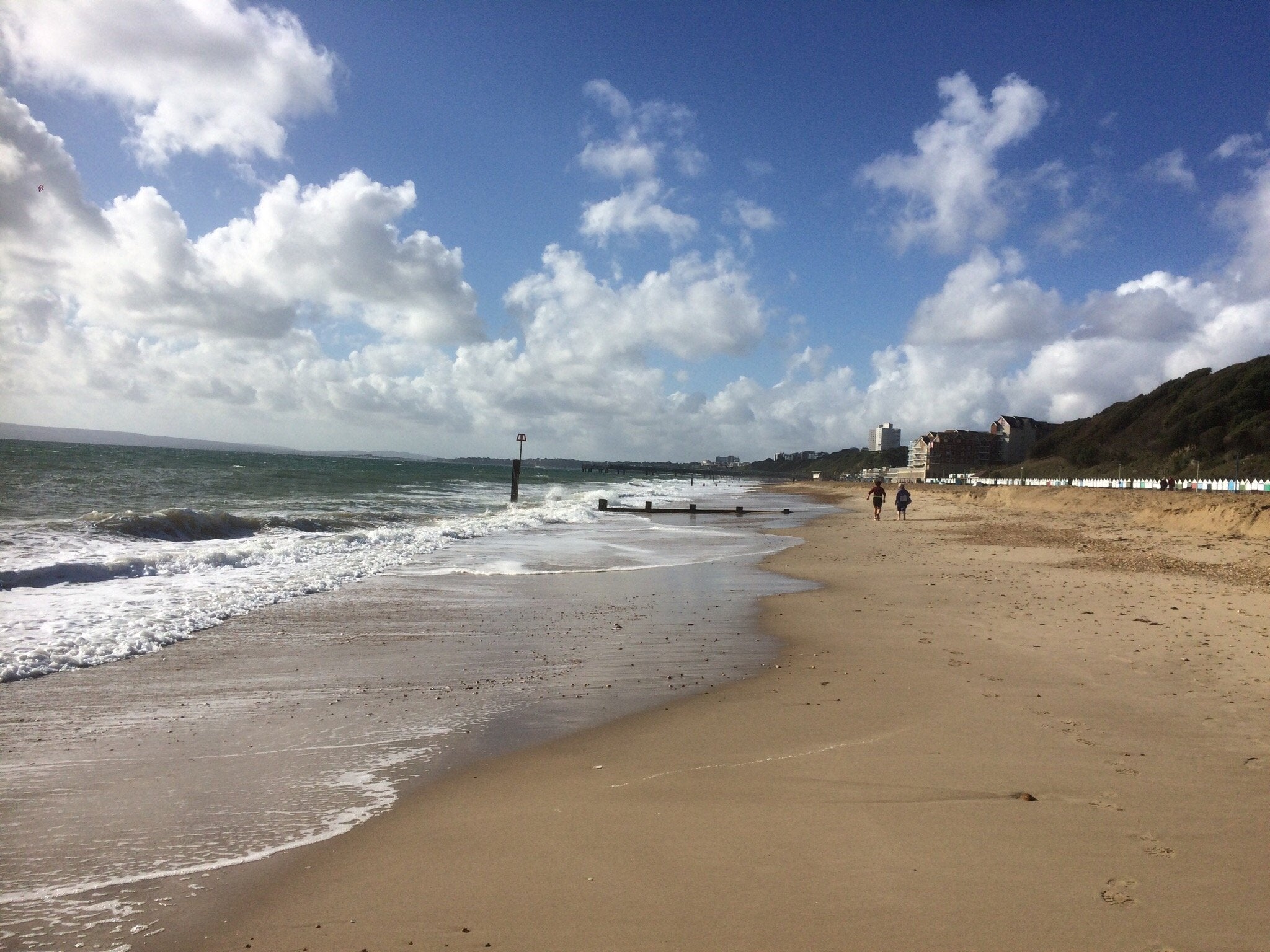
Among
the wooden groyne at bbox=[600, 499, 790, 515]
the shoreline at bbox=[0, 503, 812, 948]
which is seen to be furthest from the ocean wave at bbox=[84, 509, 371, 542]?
the wooden groyne at bbox=[600, 499, 790, 515]

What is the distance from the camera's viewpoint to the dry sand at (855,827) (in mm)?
2793

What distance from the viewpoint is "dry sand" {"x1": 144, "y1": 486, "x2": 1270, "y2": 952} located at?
2.79 metres

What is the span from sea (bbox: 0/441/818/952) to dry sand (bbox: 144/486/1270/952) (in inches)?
16.4

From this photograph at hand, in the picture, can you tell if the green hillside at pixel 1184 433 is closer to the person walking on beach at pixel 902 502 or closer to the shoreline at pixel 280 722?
the person walking on beach at pixel 902 502

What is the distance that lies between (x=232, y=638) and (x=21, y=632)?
2.05 metres

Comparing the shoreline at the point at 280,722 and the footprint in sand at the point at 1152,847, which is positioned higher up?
the footprint in sand at the point at 1152,847

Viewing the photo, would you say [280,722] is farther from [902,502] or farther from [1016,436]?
[1016,436]

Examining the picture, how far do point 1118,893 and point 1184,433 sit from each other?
86893mm

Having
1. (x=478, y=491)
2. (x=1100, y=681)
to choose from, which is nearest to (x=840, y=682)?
(x=1100, y=681)

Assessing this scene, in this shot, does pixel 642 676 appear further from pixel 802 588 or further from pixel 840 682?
pixel 802 588

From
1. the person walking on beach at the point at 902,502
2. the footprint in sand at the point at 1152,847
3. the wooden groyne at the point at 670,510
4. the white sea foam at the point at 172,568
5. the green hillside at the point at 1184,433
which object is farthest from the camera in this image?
the green hillside at the point at 1184,433

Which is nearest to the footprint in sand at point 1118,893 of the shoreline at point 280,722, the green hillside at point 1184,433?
the shoreline at point 280,722

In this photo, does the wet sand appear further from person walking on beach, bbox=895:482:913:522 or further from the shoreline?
person walking on beach, bbox=895:482:913:522

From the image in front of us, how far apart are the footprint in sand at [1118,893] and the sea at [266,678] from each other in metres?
3.26
